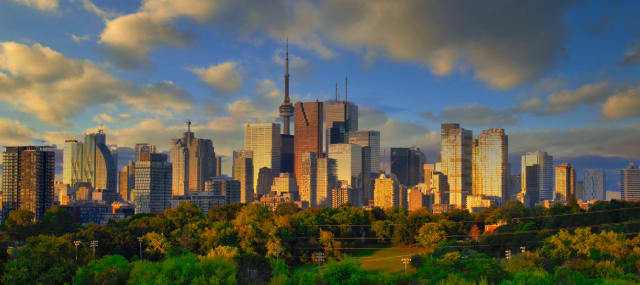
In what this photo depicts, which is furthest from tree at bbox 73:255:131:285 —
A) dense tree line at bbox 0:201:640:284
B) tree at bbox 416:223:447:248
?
tree at bbox 416:223:447:248

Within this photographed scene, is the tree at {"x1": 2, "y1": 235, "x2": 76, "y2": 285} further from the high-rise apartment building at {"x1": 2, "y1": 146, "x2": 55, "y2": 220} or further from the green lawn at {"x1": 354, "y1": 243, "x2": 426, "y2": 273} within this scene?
the high-rise apartment building at {"x1": 2, "y1": 146, "x2": 55, "y2": 220}

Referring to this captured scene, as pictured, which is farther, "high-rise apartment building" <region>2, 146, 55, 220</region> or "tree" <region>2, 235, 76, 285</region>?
"high-rise apartment building" <region>2, 146, 55, 220</region>

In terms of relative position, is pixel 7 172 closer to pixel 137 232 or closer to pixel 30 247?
pixel 137 232

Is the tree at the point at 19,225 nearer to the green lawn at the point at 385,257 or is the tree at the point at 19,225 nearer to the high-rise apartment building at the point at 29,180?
the green lawn at the point at 385,257

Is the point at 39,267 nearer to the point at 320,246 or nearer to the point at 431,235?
the point at 320,246

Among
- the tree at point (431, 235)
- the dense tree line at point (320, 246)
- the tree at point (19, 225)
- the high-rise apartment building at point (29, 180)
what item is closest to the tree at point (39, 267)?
the dense tree line at point (320, 246)
